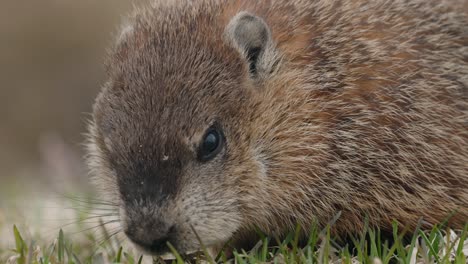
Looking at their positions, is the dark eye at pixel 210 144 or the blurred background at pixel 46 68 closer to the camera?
the dark eye at pixel 210 144

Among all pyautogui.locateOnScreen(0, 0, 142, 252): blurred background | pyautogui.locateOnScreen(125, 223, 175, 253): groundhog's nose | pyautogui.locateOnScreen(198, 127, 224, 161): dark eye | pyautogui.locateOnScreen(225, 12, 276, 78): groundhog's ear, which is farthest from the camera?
pyautogui.locateOnScreen(0, 0, 142, 252): blurred background

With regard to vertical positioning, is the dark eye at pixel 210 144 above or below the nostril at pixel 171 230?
above

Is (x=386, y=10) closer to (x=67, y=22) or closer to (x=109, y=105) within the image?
(x=109, y=105)

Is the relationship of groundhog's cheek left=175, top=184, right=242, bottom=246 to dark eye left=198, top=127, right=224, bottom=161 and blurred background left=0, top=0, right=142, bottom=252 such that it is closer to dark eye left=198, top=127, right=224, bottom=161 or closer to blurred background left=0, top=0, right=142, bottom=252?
dark eye left=198, top=127, right=224, bottom=161

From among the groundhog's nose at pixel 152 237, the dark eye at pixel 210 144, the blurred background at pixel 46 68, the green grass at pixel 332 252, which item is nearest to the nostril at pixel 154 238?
the groundhog's nose at pixel 152 237

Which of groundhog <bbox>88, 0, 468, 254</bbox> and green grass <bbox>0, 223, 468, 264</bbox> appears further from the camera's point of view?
groundhog <bbox>88, 0, 468, 254</bbox>

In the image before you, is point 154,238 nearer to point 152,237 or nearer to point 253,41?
point 152,237

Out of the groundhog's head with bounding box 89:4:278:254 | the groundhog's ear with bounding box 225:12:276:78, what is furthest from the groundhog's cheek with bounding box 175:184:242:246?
the groundhog's ear with bounding box 225:12:276:78

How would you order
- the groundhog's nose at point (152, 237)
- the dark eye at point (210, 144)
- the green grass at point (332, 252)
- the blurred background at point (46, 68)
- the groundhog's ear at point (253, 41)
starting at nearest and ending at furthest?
the green grass at point (332, 252)
the groundhog's nose at point (152, 237)
the dark eye at point (210, 144)
the groundhog's ear at point (253, 41)
the blurred background at point (46, 68)

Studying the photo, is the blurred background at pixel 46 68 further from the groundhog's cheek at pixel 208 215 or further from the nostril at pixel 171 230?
the nostril at pixel 171 230
